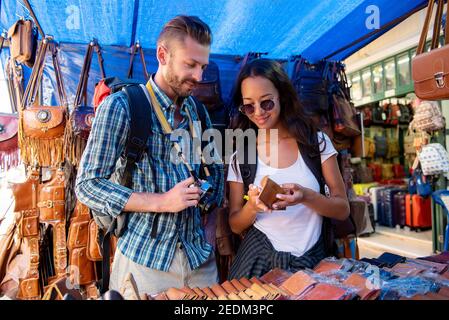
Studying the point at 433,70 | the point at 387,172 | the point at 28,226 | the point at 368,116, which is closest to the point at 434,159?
the point at 368,116

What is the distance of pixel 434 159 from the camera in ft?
17.1

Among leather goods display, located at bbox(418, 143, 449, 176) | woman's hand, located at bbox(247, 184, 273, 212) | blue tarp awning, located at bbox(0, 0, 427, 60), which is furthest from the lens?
leather goods display, located at bbox(418, 143, 449, 176)

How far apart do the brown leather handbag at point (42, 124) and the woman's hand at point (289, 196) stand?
173 cm

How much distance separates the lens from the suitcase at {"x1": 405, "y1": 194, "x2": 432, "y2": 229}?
6.46m

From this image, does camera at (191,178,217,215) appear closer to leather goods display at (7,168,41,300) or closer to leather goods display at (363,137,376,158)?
leather goods display at (7,168,41,300)

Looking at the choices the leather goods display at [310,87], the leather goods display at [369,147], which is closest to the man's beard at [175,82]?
the leather goods display at [310,87]

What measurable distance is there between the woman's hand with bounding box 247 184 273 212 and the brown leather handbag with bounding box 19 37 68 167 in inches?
62.8


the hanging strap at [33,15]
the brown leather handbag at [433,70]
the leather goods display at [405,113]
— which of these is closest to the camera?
the brown leather handbag at [433,70]

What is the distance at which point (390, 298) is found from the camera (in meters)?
1.03

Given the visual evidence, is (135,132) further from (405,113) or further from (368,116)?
(405,113)

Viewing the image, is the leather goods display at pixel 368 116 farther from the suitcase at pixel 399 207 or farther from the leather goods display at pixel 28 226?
the leather goods display at pixel 28 226

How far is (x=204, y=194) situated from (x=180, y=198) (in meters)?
0.18

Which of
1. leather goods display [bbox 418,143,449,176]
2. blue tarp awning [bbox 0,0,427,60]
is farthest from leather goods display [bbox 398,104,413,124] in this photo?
blue tarp awning [bbox 0,0,427,60]

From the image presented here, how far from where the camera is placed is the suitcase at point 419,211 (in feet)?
21.2
